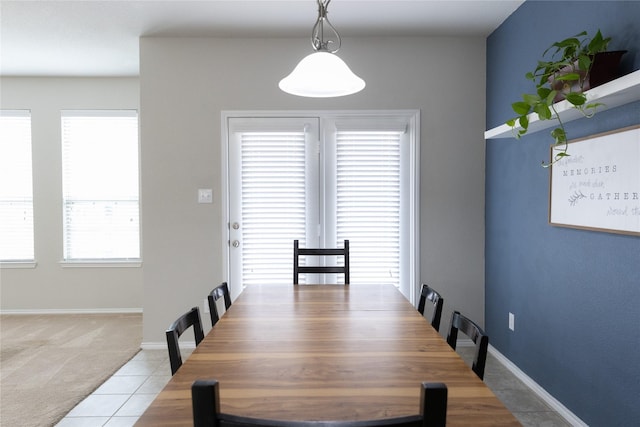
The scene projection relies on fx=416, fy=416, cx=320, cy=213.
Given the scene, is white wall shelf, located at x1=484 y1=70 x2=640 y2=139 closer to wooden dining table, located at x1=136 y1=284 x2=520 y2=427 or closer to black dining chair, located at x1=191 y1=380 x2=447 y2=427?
wooden dining table, located at x1=136 y1=284 x2=520 y2=427

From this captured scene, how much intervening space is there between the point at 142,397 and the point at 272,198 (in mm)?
1797

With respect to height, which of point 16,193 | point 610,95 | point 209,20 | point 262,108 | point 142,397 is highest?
point 209,20

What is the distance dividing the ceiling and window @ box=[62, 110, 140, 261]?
0.95 meters

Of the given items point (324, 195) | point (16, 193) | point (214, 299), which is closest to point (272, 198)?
point (324, 195)

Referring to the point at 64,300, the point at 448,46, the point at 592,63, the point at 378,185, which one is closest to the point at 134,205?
the point at 64,300

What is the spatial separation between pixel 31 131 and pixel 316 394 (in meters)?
4.96

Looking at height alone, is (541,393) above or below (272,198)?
below

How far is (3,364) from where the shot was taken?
3.31 meters

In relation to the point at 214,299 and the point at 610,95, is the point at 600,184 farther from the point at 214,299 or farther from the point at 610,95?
the point at 214,299

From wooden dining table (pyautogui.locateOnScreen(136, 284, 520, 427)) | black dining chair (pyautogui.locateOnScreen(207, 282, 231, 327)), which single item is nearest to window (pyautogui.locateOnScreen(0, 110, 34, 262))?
black dining chair (pyautogui.locateOnScreen(207, 282, 231, 327))

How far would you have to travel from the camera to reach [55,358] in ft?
11.3

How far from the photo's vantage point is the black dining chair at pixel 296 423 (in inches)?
27.3

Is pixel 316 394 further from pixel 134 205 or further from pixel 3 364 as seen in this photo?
pixel 134 205

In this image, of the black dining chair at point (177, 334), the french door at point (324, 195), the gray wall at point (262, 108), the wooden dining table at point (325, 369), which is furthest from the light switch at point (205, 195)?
the black dining chair at point (177, 334)
